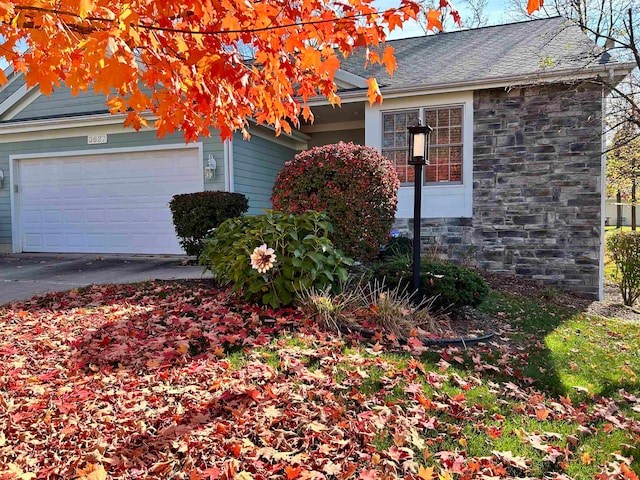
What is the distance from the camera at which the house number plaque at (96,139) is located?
9781mm

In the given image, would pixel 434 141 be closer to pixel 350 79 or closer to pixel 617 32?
pixel 350 79

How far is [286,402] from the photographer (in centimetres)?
267

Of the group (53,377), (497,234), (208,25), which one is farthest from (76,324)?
(497,234)

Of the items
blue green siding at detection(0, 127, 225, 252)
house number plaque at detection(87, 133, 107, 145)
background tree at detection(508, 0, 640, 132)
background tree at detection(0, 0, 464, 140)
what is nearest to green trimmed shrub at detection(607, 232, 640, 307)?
background tree at detection(508, 0, 640, 132)

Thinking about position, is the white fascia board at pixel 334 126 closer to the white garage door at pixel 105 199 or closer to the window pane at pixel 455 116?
the window pane at pixel 455 116

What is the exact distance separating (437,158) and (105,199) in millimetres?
7036

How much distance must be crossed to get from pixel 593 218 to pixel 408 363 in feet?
20.1

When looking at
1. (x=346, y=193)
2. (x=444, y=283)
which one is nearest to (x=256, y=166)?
(x=346, y=193)

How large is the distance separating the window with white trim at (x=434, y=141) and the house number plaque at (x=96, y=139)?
5.95 m

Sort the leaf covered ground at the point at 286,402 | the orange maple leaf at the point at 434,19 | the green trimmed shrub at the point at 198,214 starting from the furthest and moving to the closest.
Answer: the green trimmed shrub at the point at 198,214 → the orange maple leaf at the point at 434,19 → the leaf covered ground at the point at 286,402

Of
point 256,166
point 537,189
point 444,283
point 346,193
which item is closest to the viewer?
point 444,283

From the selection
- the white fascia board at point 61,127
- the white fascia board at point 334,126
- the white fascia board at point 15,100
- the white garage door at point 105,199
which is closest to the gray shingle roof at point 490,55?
the white fascia board at point 334,126

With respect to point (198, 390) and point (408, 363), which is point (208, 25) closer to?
point (198, 390)

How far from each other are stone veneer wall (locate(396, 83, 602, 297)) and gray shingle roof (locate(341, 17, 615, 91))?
0.43 meters
